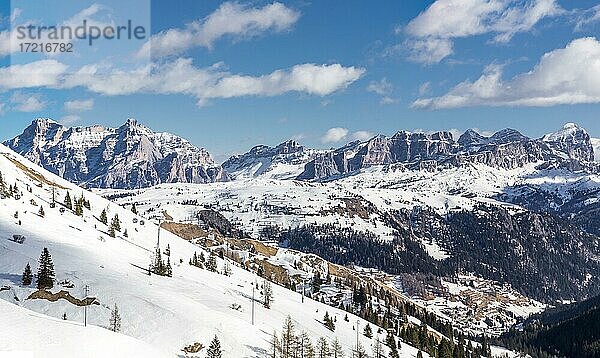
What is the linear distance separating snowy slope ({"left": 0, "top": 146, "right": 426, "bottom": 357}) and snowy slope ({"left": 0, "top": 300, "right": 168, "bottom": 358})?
0.93 meters

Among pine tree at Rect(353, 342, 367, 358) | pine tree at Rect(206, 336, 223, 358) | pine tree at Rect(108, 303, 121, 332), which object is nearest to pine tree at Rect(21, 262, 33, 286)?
pine tree at Rect(108, 303, 121, 332)

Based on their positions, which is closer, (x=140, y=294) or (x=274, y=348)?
(x=274, y=348)

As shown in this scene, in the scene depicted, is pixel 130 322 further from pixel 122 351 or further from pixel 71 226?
pixel 71 226

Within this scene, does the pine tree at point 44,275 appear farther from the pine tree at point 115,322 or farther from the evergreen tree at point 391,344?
the evergreen tree at point 391,344

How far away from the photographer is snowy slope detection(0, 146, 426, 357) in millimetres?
100938

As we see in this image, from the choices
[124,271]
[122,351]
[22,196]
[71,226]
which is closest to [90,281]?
[124,271]

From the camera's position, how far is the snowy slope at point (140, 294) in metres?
101

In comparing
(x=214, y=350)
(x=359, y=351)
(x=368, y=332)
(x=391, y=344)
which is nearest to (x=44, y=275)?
(x=214, y=350)

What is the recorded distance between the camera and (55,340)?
209 ft

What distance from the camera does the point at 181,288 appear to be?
441 feet

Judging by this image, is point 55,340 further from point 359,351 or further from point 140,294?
point 359,351

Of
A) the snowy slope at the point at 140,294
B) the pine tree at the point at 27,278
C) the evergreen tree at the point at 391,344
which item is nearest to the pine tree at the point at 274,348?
the snowy slope at the point at 140,294

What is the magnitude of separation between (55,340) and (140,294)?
49.8m

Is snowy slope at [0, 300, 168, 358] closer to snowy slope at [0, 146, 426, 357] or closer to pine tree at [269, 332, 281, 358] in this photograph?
snowy slope at [0, 146, 426, 357]
